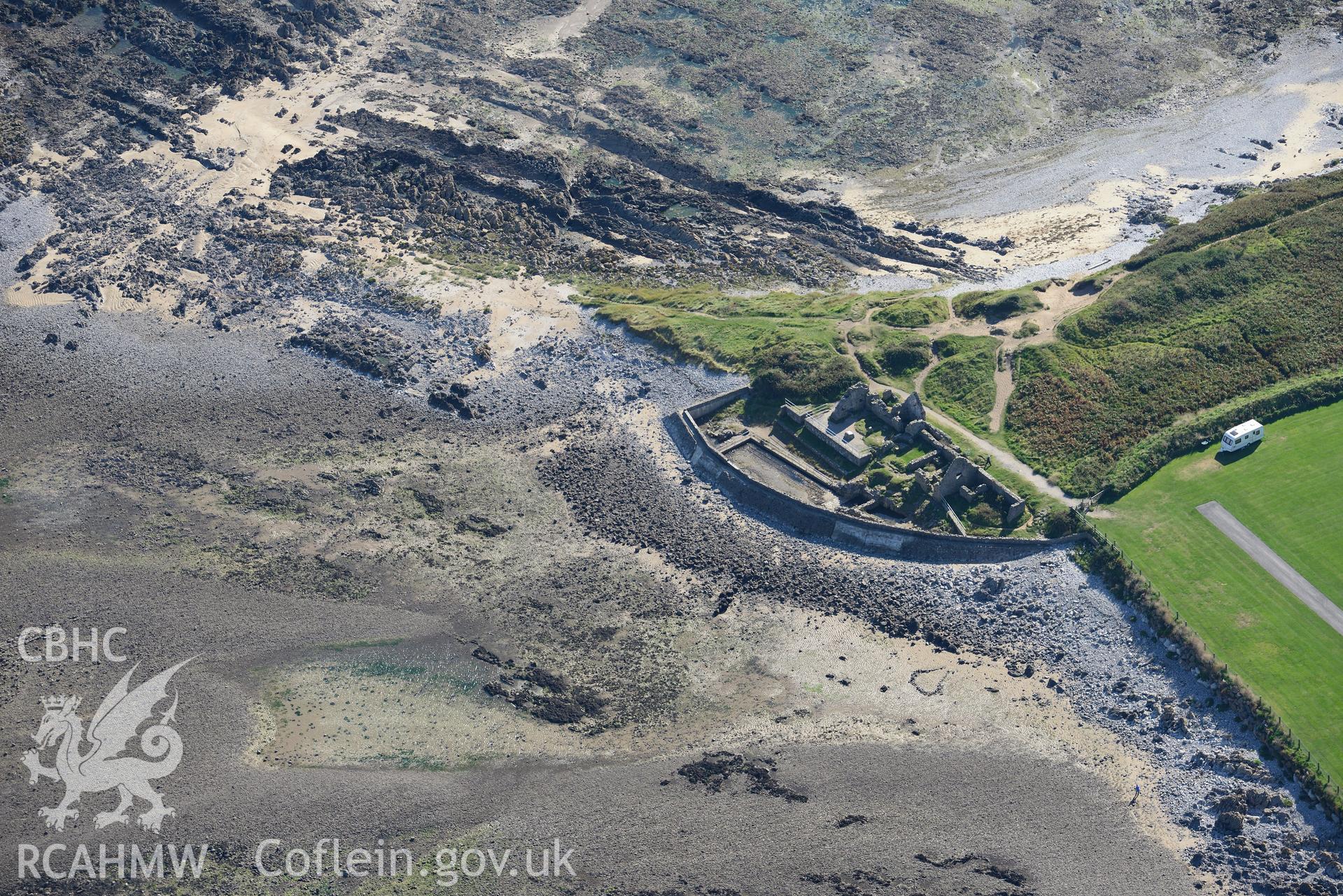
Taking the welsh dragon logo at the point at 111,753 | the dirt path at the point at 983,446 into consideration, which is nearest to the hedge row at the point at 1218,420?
the dirt path at the point at 983,446

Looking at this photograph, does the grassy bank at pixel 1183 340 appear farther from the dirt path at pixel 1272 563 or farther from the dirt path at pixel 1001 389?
the dirt path at pixel 1272 563

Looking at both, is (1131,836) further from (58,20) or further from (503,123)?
(58,20)

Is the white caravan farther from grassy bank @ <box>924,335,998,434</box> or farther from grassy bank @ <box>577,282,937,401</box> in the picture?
grassy bank @ <box>577,282,937,401</box>

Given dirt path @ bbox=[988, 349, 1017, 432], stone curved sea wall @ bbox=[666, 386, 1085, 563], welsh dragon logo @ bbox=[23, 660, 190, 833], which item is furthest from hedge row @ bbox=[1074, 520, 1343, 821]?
welsh dragon logo @ bbox=[23, 660, 190, 833]

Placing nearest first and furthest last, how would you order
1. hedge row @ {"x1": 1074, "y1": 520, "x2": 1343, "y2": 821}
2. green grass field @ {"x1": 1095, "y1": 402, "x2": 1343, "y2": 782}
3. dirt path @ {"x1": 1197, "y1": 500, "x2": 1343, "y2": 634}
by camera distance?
hedge row @ {"x1": 1074, "y1": 520, "x2": 1343, "y2": 821} → green grass field @ {"x1": 1095, "y1": 402, "x2": 1343, "y2": 782} → dirt path @ {"x1": 1197, "y1": 500, "x2": 1343, "y2": 634}

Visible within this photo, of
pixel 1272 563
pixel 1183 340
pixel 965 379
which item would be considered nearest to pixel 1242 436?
pixel 1272 563

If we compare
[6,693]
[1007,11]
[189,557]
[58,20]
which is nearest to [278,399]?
[189,557]
